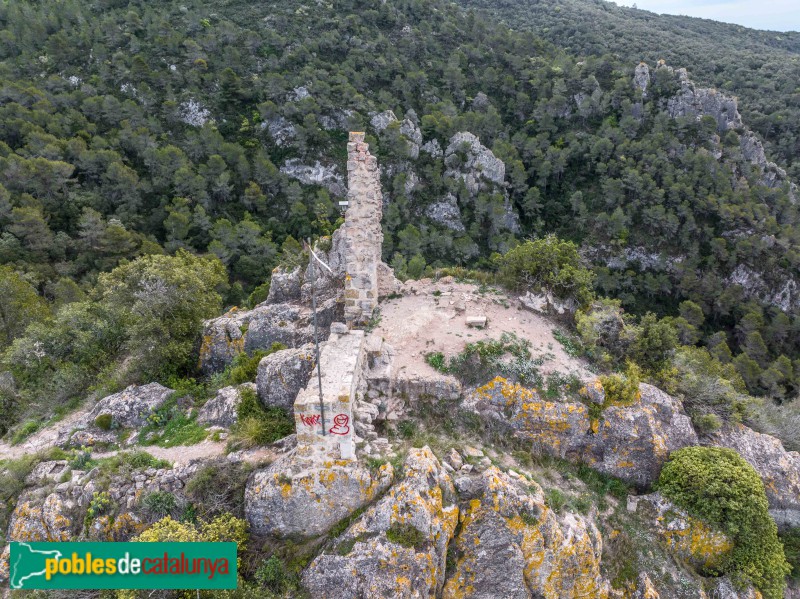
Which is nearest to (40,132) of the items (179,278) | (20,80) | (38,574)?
(20,80)

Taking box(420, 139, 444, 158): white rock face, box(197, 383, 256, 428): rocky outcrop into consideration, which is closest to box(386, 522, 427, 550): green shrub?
box(197, 383, 256, 428): rocky outcrop

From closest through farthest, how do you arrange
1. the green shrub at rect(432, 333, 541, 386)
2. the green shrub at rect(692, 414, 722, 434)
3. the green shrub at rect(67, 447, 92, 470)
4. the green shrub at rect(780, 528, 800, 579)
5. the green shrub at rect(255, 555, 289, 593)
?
1. the green shrub at rect(255, 555, 289, 593)
2. the green shrub at rect(67, 447, 92, 470)
3. the green shrub at rect(780, 528, 800, 579)
4. the green shrub at rect(432, 333, 541, 386)
5. the green shrub at rect(692, 414, 722, 434)

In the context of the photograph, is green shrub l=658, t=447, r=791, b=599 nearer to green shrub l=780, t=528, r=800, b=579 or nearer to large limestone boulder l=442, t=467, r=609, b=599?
green shrub l=780, t=528, r=800, b=579

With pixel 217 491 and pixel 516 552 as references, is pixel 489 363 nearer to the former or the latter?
pixel 516 552

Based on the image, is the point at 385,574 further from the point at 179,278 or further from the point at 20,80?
the point at 20,80

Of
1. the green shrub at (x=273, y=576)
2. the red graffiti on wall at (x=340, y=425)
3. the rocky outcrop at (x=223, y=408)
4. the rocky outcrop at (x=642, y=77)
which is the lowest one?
the rocky outcrop at (x=223, y=408)

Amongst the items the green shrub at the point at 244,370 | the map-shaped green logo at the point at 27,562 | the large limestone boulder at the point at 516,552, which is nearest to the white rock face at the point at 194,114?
the green shrub at the point at 244,370

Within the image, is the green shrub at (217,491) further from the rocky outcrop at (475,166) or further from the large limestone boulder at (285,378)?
the rocky outcrop at (475,166)
